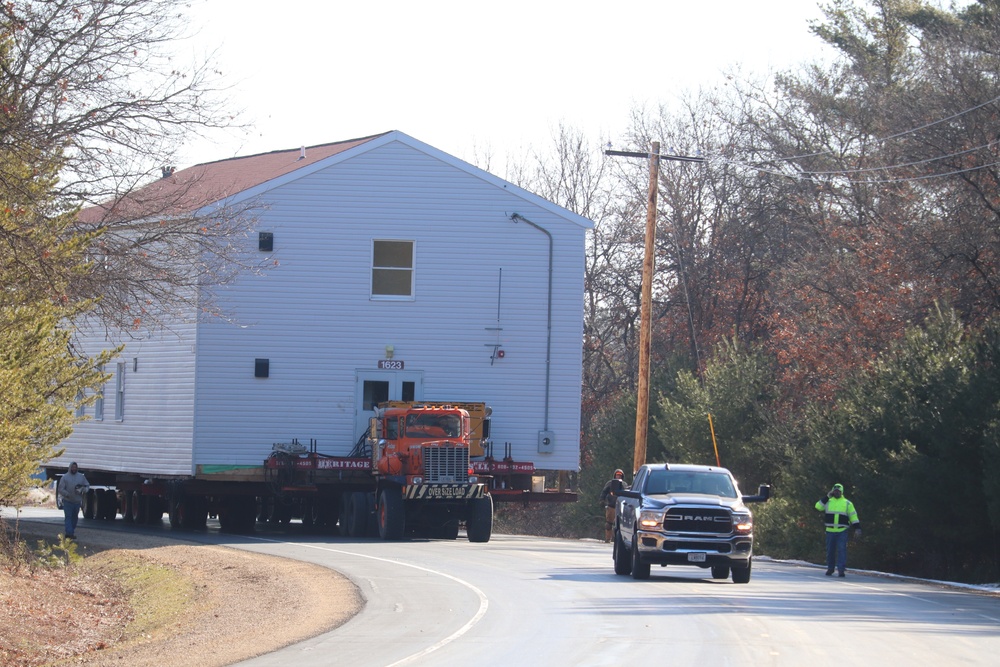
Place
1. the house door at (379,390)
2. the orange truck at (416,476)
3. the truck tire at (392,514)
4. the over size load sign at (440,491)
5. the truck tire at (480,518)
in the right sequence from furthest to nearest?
the house door at (379,390)
the truck tire at (480,518)
the truck tire at (392,514)
the orange truck at (416,476)
the over size load sign at (440,491)

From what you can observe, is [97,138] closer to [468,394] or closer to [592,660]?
[592,660]

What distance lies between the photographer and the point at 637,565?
20.3 meters

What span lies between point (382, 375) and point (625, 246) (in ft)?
87.4

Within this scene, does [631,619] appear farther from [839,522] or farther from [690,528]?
[839,522]

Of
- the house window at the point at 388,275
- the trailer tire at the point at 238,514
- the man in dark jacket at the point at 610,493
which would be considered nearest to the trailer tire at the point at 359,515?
the trailer tire at the point at 238,514

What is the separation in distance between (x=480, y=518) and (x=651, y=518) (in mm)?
10580

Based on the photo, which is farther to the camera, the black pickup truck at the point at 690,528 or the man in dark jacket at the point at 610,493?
the man in dark jacket at the point at 610,493

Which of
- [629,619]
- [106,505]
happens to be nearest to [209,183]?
[106,505]

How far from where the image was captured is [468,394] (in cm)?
3309

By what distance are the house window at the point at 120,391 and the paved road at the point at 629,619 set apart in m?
13.0

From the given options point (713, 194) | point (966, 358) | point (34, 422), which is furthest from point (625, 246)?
point (34, 422)

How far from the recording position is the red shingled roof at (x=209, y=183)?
821 inches

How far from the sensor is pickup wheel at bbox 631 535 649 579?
20.2m

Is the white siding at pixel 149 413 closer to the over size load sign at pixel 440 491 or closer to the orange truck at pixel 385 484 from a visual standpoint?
the orange truck at pixel 385 484
